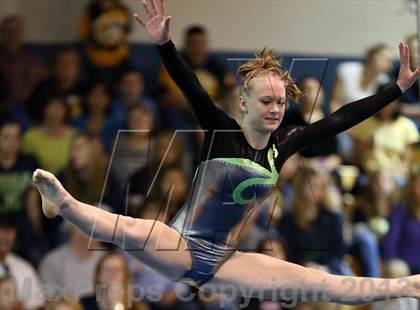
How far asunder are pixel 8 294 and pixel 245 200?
1775 millimetres

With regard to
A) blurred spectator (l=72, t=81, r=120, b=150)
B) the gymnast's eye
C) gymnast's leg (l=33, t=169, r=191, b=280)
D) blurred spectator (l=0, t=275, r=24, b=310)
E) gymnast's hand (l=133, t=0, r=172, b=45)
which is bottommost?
blurred spectator (l=0, t=275, r=24, b=310)

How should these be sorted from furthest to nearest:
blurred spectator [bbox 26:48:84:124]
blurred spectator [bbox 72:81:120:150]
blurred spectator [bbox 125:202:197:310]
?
blurred spectator [bbox 26:48:84:124] < blurred spectator [bbox 72:81:120:150] < blurred spectator [bbox 125:202:197:310]

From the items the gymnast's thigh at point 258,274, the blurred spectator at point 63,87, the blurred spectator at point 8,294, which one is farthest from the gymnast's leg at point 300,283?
the blurred spectator at point 63,87

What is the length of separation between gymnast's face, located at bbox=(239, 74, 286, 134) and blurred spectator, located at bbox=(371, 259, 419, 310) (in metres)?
2.02

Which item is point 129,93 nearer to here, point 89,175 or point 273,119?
point 89,175

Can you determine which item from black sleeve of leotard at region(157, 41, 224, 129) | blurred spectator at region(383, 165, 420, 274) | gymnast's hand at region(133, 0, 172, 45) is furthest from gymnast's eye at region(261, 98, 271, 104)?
blurred spectator at region(383, 165, 420, 274)

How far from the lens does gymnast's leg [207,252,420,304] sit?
4738mm

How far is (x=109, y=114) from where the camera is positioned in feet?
21.5

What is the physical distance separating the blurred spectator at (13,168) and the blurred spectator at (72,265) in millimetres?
339

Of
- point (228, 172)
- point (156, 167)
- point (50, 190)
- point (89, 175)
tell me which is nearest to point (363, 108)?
point (228, 172)

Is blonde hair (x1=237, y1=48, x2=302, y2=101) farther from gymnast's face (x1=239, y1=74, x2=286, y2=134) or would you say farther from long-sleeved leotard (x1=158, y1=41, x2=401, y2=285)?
long-sleeved leotard (x1=158, y1=41, x2=401, y2=285)

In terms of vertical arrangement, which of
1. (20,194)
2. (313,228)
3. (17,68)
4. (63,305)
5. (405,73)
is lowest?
(63,305)

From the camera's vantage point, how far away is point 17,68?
6660 millimetres

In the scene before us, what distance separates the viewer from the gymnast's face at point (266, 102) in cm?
461
